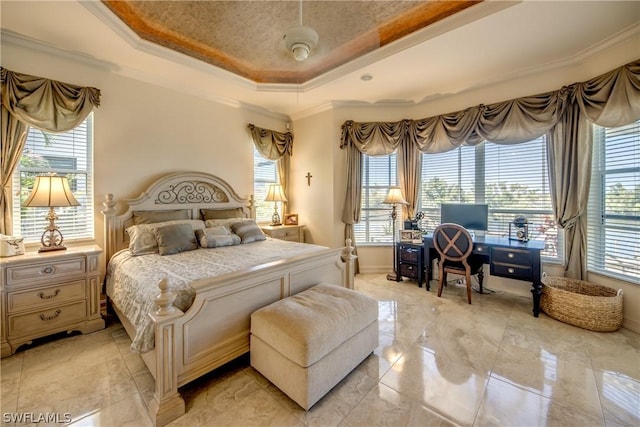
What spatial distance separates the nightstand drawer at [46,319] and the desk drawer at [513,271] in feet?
14.4

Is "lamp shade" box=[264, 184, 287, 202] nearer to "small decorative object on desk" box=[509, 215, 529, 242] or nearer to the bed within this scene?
the bed

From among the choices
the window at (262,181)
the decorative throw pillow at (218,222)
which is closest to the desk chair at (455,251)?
the decorative throw pillow at (218,222)

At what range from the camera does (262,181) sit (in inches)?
181

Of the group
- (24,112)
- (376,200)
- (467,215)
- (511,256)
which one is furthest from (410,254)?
(24,112)

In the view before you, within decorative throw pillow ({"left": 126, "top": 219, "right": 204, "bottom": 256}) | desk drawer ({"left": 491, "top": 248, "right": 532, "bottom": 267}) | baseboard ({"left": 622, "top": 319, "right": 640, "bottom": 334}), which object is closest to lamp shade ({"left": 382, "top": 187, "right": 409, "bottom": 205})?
desk drawer ({"left": 491, "top": 248, "right": 532, "bottom": 267})

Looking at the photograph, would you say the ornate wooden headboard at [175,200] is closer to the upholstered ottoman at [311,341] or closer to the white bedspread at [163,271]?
the white bedspread at [163,271]

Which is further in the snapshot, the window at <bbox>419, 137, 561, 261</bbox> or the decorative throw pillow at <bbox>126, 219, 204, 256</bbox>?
the window at <bbox>419, 137, 561, 261</bbox>

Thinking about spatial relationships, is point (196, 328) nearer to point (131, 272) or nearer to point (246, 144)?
point (131, 272)

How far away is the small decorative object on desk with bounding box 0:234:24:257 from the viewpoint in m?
2.19

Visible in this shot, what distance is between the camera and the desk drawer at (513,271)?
9.41 ft

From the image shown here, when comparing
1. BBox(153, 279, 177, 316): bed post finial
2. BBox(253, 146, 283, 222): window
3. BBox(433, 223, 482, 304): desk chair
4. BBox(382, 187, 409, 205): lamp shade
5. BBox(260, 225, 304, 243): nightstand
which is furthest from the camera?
BBox(253, 146, 283, 222): window

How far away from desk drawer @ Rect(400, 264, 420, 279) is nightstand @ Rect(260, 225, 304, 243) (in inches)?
71.1

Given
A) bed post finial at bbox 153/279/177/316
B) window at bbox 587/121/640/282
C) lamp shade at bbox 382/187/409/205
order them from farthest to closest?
lamp shade at bbox 382/187/409/205
window at bbox 587/121/640/282
bed post finial at bbox 153/279/177/316

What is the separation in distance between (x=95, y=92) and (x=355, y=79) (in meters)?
3.03
